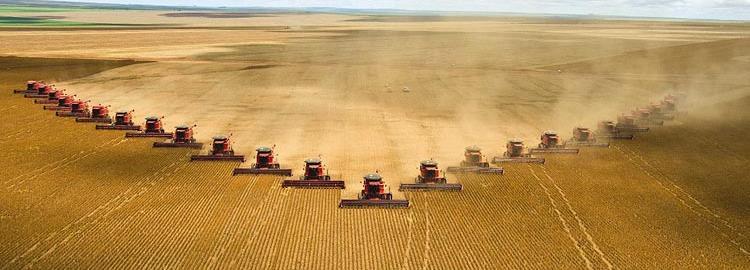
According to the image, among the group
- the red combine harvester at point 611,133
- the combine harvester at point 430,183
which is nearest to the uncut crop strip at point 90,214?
the combine harvester at point 430,183

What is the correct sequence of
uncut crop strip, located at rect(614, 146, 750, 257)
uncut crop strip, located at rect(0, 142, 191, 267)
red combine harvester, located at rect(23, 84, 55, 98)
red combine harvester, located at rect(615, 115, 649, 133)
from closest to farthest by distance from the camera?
uncut crop strip, located at rect(0, 142, 191, 267) < uncut crop strip, located at rect(614, 146, 750, 257) < red combine harvester, located at rect(615, 115, 649, 133) < red combine harvester, located at rect(23, 84, 55, 98)

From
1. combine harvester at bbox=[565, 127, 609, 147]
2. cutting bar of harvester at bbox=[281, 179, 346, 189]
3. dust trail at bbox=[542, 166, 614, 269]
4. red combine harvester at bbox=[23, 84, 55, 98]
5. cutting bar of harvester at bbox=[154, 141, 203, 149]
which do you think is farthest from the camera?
red combine harvester at bbox=[23, 84, 55, 98]

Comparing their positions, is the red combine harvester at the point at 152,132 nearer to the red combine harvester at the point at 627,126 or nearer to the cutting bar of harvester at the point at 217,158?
the cutting bar of harvester at the point at 217,158

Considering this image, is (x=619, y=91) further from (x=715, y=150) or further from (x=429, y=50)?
(x=429, y=50)

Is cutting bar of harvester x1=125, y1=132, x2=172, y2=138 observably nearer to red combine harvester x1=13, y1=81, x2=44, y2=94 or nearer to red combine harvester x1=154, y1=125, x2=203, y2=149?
red combine harvester x1=154, y1=125, x2=203, y2=149

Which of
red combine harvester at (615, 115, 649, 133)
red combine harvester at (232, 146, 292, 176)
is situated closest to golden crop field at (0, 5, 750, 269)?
red combine harvester at (232, 146, 292, 176)

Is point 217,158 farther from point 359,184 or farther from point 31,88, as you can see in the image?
point 31,88
